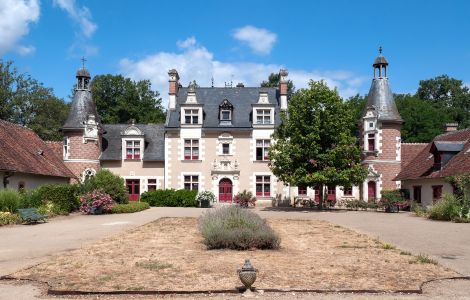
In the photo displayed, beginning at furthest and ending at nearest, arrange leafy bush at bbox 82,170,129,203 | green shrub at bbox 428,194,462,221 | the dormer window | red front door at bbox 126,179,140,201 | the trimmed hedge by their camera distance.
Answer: red front door at bbox 126,179,140,201 → the dormer window → the trimmed hedge → leafy bush at bbox 82,170,129,203 → green shrub at bbox 428,194,462,221

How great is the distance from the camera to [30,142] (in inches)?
1273

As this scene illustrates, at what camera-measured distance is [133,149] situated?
3741 centimetres

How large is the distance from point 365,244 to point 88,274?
7324mm

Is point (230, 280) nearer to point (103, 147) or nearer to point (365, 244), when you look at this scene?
point (365, 244)

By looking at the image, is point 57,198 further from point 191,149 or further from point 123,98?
point 123,98

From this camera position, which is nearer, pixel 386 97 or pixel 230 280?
pixel 230 280

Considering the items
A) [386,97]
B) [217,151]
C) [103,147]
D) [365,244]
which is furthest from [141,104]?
[365,244]

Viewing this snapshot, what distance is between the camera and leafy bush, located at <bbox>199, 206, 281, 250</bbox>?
11141 mm

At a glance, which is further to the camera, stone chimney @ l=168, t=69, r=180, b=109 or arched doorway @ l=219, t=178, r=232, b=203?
stone chimney @ l=168, t=69, r=180, b=109

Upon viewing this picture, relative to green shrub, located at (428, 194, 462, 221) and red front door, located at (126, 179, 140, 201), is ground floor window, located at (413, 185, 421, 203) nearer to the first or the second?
green shrub, located at (428, 194, 462, 221)

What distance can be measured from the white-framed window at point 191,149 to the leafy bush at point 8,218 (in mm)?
18237

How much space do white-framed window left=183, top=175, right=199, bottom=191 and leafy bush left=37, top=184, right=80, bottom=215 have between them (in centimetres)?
1277

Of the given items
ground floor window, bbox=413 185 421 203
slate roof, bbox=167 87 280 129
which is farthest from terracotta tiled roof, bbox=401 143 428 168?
slate roof, bbox=167 87 280 129

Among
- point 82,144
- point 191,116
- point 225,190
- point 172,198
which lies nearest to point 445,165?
point 225,190
